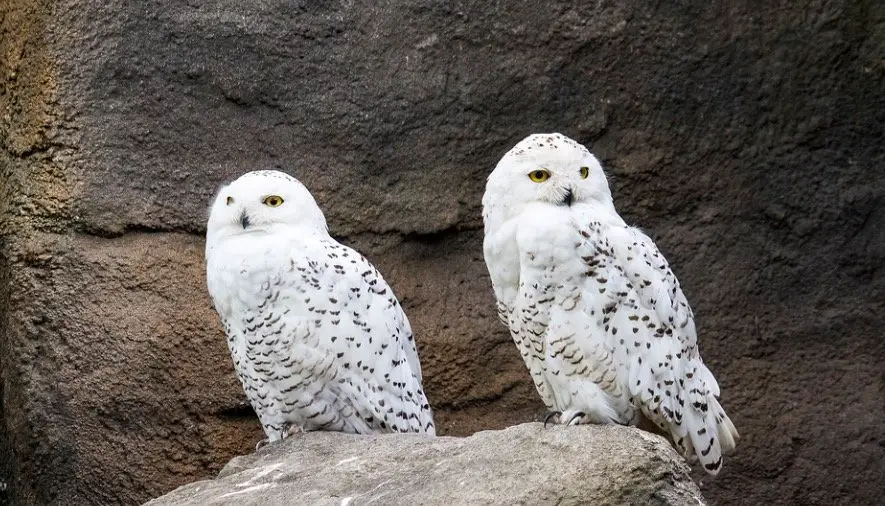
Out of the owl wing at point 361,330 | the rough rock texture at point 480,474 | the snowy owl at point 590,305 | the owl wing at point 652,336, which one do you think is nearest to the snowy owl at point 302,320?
the owl wing at point 361,330

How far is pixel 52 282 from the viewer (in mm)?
5188

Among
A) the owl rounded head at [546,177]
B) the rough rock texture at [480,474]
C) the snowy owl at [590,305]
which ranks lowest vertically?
the rough rock texture at [480,474]

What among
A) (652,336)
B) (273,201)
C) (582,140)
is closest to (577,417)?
(652,336)

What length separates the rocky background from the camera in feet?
17.7

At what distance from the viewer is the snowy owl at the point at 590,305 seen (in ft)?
13.6

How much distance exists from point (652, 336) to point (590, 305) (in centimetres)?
22

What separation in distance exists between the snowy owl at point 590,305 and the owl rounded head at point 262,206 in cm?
66

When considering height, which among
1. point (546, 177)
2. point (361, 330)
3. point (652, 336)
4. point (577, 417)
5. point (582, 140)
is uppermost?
point (582, 140)

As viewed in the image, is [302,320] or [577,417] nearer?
[577,417]

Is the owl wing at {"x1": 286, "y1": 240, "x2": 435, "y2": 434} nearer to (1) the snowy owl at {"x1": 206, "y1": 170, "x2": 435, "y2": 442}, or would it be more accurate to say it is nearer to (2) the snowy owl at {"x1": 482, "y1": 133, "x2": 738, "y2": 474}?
(1) the snowy owl at {"x1": 206, "y1": 170, "x2": 435, "y2": 442}

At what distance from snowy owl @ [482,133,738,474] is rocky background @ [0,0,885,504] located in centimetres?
113

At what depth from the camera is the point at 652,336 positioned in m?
4.19

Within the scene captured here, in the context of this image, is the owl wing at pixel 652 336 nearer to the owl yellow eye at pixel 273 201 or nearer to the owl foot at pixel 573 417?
the owl foot at pixel 573 417

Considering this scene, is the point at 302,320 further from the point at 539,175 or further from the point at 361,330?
the point at 539,175
